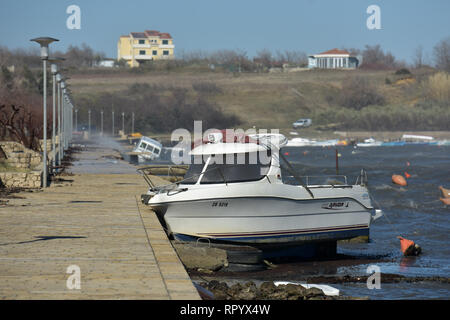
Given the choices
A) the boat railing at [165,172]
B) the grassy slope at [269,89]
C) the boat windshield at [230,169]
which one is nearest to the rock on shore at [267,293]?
the boat windshield at [230,169]

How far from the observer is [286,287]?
41.7 feet

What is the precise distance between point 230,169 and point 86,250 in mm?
5136

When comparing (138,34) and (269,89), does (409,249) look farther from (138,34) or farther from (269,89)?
(138,34)

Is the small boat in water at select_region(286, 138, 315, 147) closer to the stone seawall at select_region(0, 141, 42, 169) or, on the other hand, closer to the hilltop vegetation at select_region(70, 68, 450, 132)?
the hilltop vegetation at select_region(70, 68, 450, 132)

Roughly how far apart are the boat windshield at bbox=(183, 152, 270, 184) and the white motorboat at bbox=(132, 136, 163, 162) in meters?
35.7

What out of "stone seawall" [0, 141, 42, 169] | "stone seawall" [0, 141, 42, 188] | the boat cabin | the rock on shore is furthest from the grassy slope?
the rock on shore

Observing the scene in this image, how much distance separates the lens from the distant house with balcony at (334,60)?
193 meters

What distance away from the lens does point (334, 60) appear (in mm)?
193625

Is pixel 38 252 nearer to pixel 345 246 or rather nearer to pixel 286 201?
pixel 286 201

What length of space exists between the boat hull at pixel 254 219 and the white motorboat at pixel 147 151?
3579 centimetres

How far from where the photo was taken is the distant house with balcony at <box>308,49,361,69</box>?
192875 millimetres
